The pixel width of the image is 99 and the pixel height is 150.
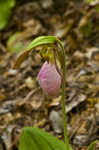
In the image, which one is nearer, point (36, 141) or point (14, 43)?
point (36, 141)

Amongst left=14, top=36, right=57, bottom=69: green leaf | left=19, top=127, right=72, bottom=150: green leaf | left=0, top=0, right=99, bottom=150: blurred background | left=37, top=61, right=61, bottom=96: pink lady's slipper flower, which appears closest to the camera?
left=14, top=36, right=57, bottom=69: green leaf

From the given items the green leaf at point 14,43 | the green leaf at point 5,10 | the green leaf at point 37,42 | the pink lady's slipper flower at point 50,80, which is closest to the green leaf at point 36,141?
the pink lady's slipper flower at point 50,80

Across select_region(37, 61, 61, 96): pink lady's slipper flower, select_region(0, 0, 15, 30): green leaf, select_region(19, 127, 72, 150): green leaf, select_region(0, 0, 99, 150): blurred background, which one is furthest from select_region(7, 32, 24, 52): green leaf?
select_region(37, 61, 61, 96): pink lady's slipper flower

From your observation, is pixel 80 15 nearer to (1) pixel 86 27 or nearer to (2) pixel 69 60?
(1) pixel 86 27

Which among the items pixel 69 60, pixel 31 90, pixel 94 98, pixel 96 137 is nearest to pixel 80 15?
pixel 69 60

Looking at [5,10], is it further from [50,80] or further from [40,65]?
[50,80]

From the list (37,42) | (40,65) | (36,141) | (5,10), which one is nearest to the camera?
(37,42)

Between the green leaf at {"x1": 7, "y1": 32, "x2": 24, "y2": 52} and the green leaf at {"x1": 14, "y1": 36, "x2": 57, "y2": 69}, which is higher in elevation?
the green leaf at {"x1": 7, "y1": 32, "x2": 24, "y2": 52}

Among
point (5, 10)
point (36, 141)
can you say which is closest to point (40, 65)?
point (36, 141)

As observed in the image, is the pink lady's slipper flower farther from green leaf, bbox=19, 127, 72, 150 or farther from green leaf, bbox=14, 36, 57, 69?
green leaf, bbox=19, 127, 72, 150
